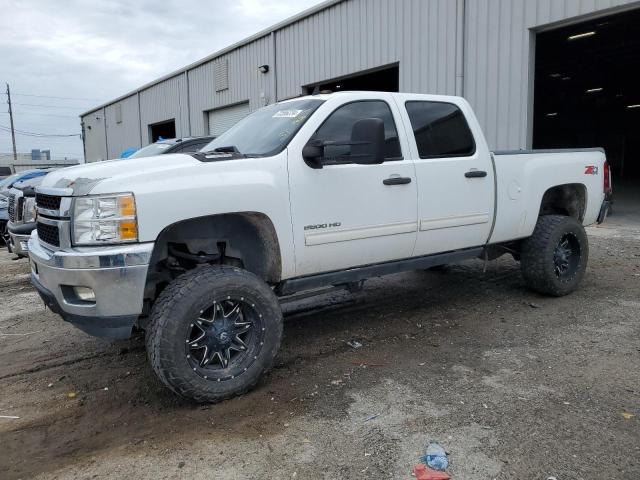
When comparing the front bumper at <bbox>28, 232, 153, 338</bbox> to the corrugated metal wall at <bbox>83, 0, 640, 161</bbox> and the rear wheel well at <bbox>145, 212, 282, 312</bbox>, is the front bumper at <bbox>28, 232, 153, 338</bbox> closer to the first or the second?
the rear wheel well at <bbox>145, 212, 282, 312</bbox>

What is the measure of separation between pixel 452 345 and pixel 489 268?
3257mm

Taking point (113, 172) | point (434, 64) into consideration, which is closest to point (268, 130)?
point (113, 172)

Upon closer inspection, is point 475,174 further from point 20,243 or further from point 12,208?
point 12,208

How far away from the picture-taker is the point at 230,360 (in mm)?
3631

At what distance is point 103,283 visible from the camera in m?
3.20

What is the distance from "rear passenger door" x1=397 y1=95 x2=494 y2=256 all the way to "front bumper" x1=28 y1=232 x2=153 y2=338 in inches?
97.0

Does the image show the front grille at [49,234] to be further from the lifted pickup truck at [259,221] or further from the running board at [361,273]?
the running board at [361,273]

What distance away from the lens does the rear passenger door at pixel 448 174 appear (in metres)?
4.68

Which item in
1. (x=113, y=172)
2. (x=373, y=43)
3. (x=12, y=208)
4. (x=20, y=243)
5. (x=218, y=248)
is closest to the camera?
(x=113, y=172)

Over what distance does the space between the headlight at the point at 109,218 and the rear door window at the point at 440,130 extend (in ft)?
8.47

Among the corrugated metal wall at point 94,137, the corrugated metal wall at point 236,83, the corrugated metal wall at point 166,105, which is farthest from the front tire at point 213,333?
the corrugated metal wall at point 94,137

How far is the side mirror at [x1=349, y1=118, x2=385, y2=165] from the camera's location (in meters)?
3.86

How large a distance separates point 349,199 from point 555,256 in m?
3.01

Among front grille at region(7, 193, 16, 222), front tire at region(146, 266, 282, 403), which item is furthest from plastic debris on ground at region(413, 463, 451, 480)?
front grille at region(7, 193, 16, 222)
